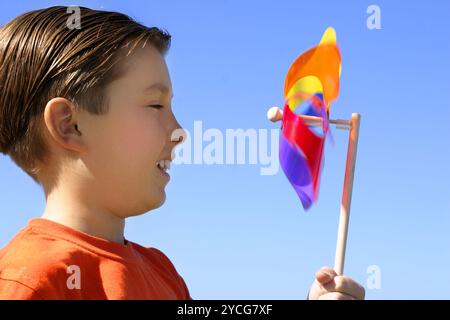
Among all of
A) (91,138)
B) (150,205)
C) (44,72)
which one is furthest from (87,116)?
(150,205)

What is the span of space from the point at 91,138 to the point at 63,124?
0.08 meters

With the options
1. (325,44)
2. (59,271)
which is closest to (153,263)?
(59,271)

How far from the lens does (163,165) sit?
1864 millimetres

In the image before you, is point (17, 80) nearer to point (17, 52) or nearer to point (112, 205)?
point (17, 52)

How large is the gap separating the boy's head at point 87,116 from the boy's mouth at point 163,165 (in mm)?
12

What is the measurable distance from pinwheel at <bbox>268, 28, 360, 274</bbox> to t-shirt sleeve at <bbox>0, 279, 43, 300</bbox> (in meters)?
0.89

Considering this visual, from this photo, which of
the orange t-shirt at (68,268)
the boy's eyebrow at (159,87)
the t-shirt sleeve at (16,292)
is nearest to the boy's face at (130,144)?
the boy's eyebrow at (159,87)

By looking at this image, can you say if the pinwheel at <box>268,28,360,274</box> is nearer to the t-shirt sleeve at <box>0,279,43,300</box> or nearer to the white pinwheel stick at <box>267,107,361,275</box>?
the white pinwheel stick at <box>267,107,361,275</box>

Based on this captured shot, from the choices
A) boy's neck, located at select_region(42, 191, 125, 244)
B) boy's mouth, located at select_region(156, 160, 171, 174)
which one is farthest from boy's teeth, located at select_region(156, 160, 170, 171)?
boy's neck, located at select_region(42, 191, 125, 244)

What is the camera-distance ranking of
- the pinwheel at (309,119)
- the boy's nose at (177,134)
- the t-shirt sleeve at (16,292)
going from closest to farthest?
the t-shirt sleeve at (16,292), the boy's nose at (177,134), the pinwheel at (309,119)

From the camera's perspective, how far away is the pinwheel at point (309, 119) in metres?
2.08

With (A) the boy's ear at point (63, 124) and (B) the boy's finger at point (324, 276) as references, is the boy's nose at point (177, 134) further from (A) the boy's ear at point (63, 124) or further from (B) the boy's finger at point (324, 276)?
(B) the boy's finger at point (324, 276)
